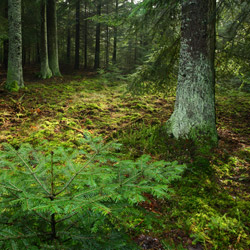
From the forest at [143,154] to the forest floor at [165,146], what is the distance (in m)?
0.02

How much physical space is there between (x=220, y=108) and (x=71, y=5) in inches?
665

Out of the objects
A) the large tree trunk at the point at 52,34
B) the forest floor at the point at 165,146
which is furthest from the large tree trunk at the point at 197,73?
the large tree trunk at the point at 52,34

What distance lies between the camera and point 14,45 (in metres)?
7.80

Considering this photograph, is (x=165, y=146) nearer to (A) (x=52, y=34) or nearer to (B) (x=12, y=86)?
(B) (x=12, y=86)

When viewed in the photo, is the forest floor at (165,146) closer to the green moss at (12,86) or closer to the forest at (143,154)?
→ the forest at (143,154)

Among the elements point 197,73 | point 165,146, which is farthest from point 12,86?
point 197,73

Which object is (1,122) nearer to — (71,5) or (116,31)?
(116,31)

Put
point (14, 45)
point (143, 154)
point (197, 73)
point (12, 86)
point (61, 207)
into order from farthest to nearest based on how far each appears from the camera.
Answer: point (12, 86) → point (14, 45) → point (197, 73) → point (143, 154) → point (61, 207)

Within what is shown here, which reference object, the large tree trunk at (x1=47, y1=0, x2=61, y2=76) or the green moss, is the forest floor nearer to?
the green moss

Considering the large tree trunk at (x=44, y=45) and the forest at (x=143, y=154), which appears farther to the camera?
the large tree trunk at (x=44, y=45)

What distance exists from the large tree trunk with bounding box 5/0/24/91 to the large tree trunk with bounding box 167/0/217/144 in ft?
23.8

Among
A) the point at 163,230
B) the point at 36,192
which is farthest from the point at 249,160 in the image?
the point at 36,192

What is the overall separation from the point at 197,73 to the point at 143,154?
2842 millimetres

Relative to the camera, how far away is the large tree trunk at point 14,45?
7660 millimetres
